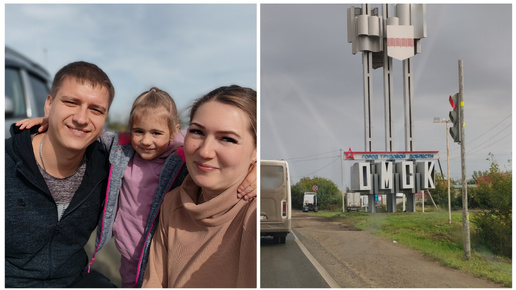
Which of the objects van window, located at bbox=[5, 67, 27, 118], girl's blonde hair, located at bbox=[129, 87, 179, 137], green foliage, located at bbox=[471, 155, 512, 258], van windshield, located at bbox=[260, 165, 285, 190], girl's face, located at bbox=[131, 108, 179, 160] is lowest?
green foliage, located at bbox=[471, 155, 512, 258]

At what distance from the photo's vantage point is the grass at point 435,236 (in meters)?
3.11

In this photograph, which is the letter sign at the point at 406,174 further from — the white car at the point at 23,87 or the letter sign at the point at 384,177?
the white car at the point at 23,87

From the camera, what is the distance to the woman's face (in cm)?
227

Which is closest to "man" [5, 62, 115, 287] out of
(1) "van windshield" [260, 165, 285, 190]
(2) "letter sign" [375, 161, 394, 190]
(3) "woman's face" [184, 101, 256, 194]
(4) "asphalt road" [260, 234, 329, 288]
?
(3) "woman's face" [184, 101, 256, 194]

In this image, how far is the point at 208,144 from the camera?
2.26m

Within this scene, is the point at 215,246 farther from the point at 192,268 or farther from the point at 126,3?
the point at 126,3

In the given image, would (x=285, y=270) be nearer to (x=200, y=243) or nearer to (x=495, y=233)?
(x=200, y=243)

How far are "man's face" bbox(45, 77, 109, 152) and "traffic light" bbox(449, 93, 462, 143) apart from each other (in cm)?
234

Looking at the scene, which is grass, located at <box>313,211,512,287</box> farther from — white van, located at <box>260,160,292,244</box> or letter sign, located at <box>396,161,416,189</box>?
white van, located at <box>260,160,292,244</box>

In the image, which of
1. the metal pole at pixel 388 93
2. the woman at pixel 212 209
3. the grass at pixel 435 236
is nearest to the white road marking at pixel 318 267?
the grass at pixel 435 236

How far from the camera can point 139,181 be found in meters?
2.46

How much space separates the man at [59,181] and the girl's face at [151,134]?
0.76 feet

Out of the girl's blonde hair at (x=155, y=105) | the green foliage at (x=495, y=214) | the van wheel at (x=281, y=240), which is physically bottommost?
the van wheel at (x=281, y=240)

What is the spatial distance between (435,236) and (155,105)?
217 cm
